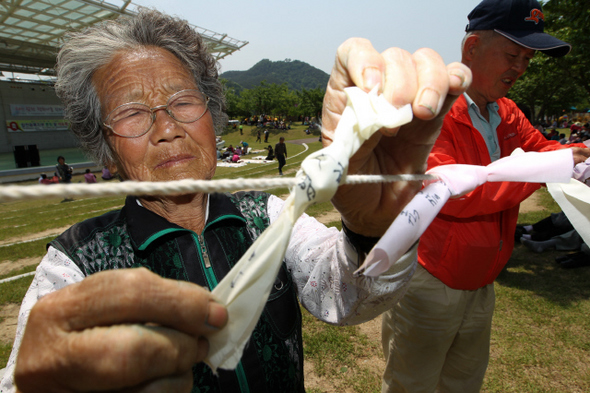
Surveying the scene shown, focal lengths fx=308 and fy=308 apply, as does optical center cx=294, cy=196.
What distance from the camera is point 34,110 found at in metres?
28.6

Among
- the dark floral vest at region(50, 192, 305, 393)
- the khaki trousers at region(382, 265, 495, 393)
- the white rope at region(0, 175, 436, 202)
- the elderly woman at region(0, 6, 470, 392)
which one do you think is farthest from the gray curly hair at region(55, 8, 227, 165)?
the khaki trousers at region(382, 265, 495, 393)

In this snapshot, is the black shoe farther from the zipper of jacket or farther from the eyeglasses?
the eyeglasses

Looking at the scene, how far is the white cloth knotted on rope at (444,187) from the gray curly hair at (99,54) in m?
1.35

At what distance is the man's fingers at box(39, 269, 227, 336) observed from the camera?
0.58m

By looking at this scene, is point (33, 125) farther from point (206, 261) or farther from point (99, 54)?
point (206, 261)

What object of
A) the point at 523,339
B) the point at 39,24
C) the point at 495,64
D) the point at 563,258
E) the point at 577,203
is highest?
the point at 39,24

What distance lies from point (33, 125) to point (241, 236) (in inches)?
1465

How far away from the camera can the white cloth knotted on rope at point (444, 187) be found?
92 centimetres

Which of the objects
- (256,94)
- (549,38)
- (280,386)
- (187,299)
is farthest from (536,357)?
(256,94)

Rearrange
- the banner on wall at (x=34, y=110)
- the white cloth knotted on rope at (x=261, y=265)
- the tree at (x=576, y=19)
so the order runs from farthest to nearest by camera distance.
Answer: the banner on wall at (x=34, y=110)
the tree at (x=576, y=19)
the white cloth knotted on rope at (x=261, y=265)

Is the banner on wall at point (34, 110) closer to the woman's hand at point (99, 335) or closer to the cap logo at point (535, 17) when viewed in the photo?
the cap logo at point (535, 17)

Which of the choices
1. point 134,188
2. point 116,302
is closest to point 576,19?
point 134,188

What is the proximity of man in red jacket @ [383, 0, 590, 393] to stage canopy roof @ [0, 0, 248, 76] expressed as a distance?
21.2 meters

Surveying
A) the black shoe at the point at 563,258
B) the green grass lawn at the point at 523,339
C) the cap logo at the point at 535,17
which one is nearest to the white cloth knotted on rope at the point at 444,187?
the cap logo at the point at 535,17
